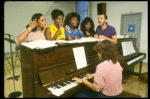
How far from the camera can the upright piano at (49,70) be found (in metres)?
1.44

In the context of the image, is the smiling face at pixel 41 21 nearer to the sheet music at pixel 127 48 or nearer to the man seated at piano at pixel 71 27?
the man seated at piano at pixel 71 27

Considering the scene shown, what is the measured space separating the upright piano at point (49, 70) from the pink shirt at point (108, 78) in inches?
12.7

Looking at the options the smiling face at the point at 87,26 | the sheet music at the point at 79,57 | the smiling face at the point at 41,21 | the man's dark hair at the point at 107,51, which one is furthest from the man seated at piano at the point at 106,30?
the smiling face at the point at 41,21

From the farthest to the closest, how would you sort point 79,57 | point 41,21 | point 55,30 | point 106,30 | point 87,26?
point 87,26 → point 106,30 → point 55,30 → point 41,21 → point 79,57

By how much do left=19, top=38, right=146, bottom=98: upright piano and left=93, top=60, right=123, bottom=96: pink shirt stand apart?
32cm

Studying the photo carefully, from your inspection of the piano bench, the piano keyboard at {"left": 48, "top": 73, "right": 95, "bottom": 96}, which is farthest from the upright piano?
the piano bench

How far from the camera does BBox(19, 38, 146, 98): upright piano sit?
144cm

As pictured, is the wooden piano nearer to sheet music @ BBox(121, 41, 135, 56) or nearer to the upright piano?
the upright piano

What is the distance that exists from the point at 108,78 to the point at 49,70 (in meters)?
0.79

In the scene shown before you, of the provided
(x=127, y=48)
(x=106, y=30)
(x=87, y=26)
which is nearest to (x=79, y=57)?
(x=106, y=30)

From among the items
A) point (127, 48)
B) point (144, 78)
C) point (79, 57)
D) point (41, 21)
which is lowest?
point (144, 78)

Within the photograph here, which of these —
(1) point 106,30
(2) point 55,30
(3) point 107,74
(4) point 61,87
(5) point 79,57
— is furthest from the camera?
(1) point 106,30

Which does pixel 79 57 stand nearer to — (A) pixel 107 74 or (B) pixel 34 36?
(A) pixel 107 74

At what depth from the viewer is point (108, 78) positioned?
4.39 feet
